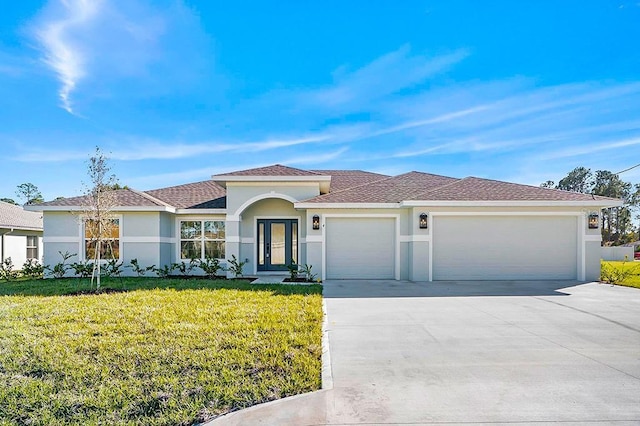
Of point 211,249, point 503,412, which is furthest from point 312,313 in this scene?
point 211,249

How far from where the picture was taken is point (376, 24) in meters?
11.0

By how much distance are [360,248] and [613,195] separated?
54187 mm

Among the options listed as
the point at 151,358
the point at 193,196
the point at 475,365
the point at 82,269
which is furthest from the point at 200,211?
the point at 475,365

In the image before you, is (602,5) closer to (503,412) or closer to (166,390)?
(503,412)

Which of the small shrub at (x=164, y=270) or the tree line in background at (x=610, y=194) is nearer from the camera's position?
the small shrub at (x=164, y=270)

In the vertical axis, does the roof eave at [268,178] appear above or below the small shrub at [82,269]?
above

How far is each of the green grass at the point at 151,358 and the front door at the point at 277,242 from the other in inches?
229

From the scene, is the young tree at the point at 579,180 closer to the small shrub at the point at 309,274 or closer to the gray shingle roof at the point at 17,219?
the small shrub at the point at 309,274

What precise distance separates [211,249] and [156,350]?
9.92m

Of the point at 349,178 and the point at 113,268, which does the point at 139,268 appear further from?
the point at 349,178

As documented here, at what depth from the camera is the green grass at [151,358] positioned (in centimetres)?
354

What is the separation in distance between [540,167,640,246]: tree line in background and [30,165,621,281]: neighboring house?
140 feet

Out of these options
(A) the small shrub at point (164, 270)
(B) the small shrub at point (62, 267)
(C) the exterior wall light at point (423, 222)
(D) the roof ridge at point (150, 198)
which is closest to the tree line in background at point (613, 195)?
(C) the exterior wall light at point (423, 222)

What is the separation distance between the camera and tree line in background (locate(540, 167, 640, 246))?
157 feet
